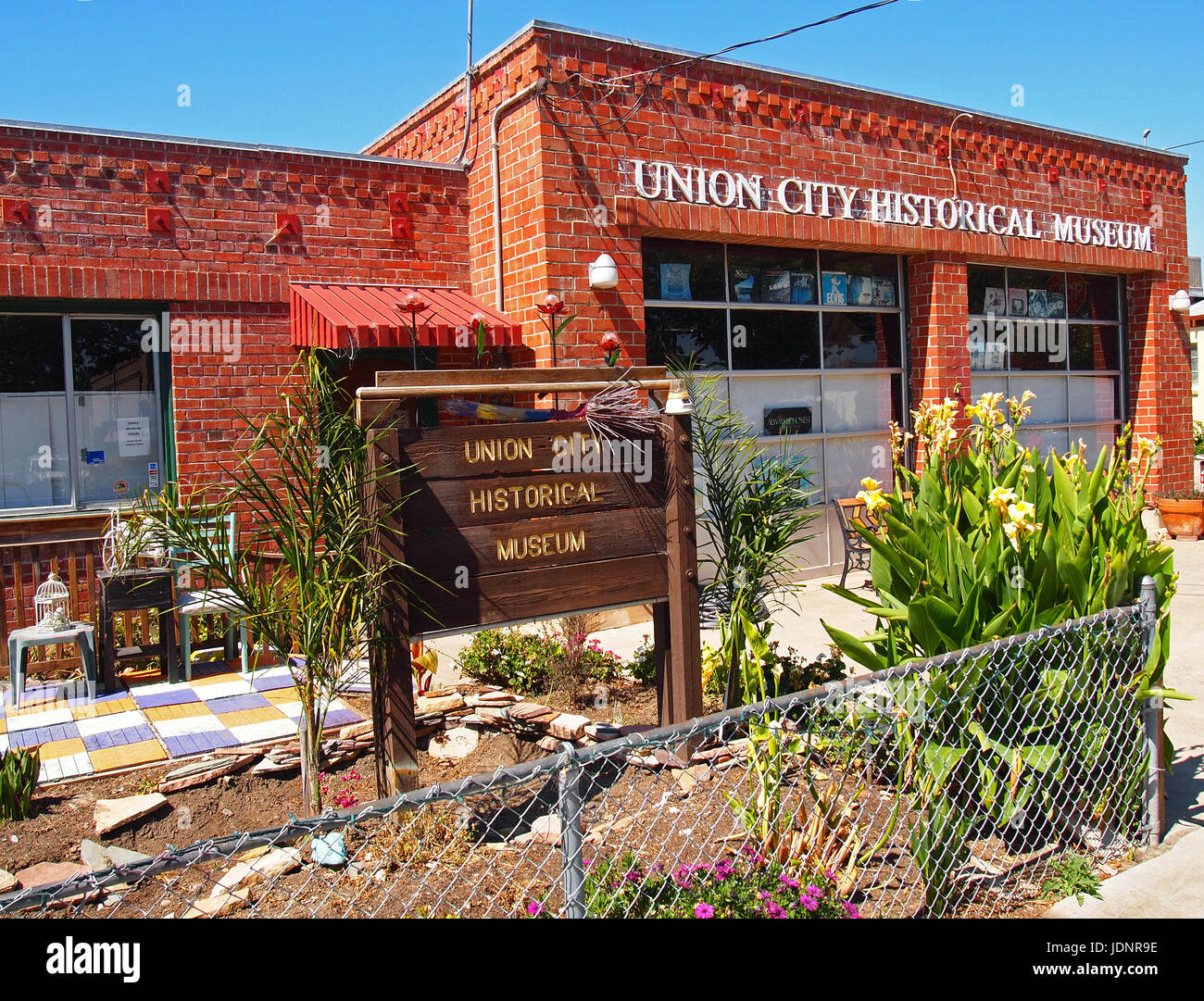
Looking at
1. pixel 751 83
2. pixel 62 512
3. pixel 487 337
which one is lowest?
pixel 62 512

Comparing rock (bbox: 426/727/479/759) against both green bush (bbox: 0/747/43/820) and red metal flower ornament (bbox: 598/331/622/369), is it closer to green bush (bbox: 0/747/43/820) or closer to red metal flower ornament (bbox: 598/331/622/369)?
green bush (bbox: 0/747/43/820)

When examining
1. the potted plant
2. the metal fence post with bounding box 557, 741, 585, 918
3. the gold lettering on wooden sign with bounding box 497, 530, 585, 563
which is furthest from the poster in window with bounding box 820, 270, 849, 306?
the metal fence post with bounding box 557, 741, 585, 918

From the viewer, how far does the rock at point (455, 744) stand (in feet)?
17.4

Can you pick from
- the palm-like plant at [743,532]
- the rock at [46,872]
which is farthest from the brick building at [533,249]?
the rock at [46,872]

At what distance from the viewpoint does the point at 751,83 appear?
966 centimetres

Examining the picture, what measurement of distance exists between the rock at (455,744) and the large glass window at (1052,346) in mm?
8852

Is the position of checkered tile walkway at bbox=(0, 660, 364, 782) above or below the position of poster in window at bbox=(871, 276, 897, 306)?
below

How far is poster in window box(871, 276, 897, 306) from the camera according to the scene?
37.2ft

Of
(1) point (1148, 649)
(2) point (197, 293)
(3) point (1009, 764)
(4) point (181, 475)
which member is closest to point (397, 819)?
(3) point (1009, 764)

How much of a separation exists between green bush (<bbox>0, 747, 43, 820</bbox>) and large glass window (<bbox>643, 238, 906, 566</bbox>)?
6.26 meters

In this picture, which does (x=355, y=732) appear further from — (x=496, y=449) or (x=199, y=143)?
(x=199, y=143)

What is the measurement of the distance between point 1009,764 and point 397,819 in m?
2.35
